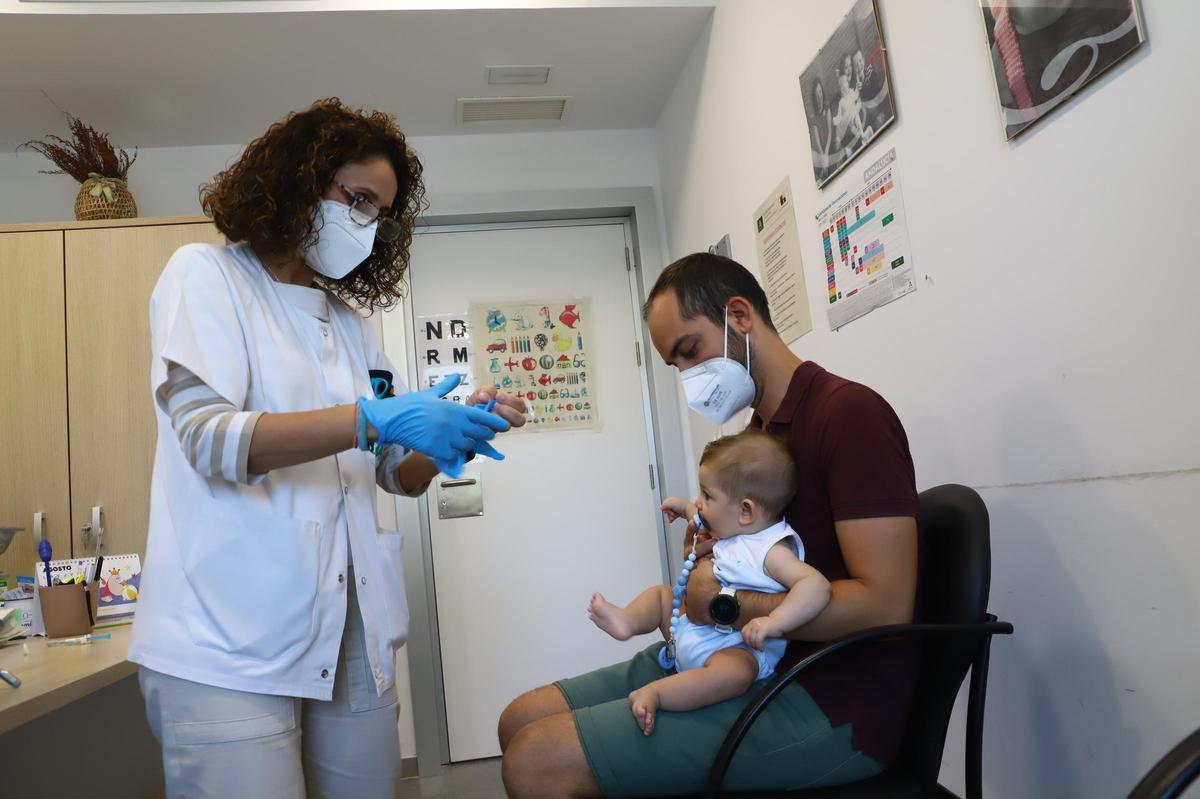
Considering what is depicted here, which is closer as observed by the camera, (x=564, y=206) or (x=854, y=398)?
(x=854, y=398)

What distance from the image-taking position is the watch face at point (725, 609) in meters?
1.33

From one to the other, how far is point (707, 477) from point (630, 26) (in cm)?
220

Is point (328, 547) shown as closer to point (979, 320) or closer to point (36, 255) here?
point (979, 320)

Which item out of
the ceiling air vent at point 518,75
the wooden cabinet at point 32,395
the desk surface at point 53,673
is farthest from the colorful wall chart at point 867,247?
the wooden cabinet at point 32,395

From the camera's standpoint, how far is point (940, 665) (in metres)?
1.29

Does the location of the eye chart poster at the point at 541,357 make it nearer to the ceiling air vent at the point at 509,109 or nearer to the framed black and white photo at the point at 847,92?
the ceiling air vent at the point at 509,109

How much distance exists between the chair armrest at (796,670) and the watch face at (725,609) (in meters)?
0.15

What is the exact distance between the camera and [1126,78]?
4.29ft

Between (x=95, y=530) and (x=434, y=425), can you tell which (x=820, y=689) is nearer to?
(x=434, y=425)

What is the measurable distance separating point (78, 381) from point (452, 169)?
1.68 metres

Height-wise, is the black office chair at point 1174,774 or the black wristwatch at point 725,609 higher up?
the black wristwatch at point 725,609

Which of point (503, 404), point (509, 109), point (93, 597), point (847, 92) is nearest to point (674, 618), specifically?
point (503, 404)

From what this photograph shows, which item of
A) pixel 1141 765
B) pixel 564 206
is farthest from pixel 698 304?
pixel 564 206

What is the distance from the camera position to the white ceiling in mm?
2918
